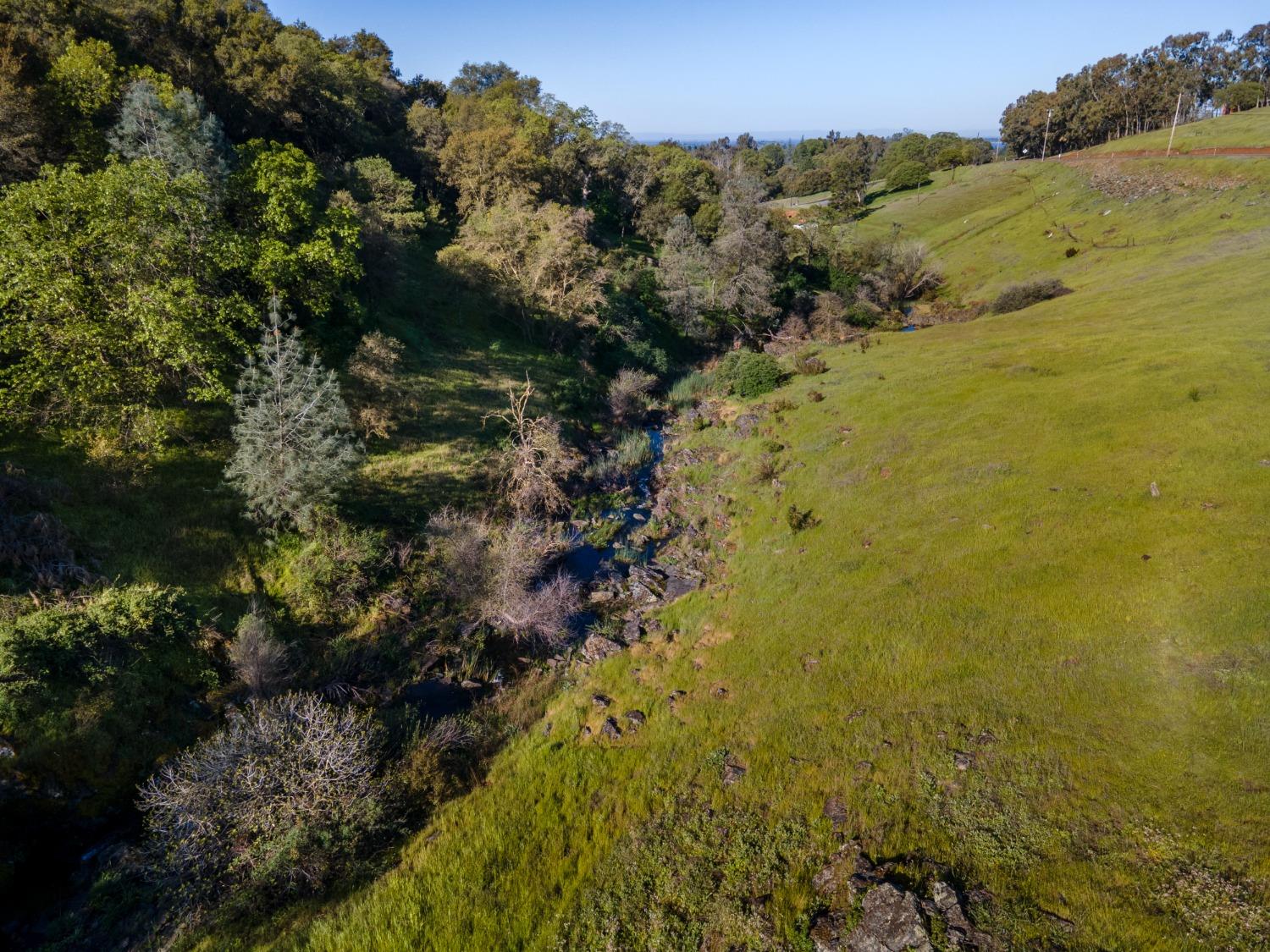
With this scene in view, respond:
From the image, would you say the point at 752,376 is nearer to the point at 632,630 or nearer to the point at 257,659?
the point at 632,630

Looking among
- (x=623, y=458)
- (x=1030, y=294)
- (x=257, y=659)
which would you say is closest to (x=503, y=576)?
(x=257, y=659)

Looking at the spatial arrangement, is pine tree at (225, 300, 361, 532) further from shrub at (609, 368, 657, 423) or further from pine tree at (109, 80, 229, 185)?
shrub at (609, 368, 657, 423)

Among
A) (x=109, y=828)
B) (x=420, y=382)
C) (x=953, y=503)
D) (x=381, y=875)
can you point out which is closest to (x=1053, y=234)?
(x=953, y=503)

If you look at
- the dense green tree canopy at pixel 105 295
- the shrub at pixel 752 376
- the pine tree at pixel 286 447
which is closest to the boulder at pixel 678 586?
the pine tree at pixel 286 447

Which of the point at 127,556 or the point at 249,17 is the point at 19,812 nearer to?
the point at 127,556

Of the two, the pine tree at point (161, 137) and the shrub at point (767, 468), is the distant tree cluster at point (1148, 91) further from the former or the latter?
the pine tree at point (161, 137)
